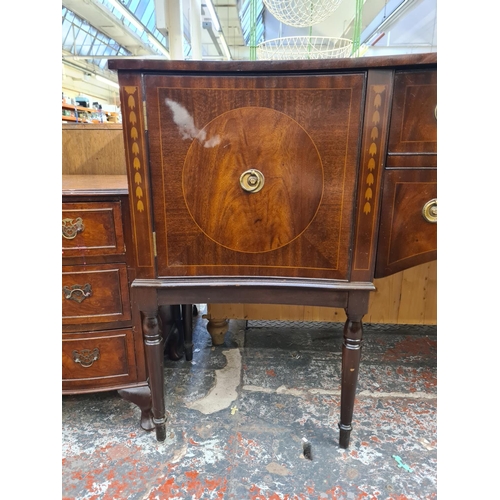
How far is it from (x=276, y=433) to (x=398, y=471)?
33 cm

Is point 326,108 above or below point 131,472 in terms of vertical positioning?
above

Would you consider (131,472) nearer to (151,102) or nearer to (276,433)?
(276,433)

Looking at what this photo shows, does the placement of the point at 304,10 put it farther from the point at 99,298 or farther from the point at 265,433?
the point at 265,433

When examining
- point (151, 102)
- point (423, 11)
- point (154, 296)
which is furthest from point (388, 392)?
point (423, 11)

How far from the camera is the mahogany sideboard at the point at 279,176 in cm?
68

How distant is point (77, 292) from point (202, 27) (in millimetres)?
4932

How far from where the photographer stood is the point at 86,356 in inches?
37.4

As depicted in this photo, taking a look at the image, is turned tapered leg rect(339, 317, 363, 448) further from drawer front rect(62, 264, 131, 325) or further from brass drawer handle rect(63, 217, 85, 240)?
brass drawer handle rect(63, 217, 85, 240)

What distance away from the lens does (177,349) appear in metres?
1.37

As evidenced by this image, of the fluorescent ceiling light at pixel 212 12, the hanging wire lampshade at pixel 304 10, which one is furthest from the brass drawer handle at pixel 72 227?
the fluorescent ceiling light at pixel 212 12

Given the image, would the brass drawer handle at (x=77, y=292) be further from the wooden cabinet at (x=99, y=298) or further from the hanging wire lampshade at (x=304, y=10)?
the hanging wire lampshade at (x=304, y=10)

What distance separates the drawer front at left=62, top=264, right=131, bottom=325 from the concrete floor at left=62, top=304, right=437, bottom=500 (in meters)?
0.37

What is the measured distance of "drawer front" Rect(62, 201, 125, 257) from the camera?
84 centimetres
